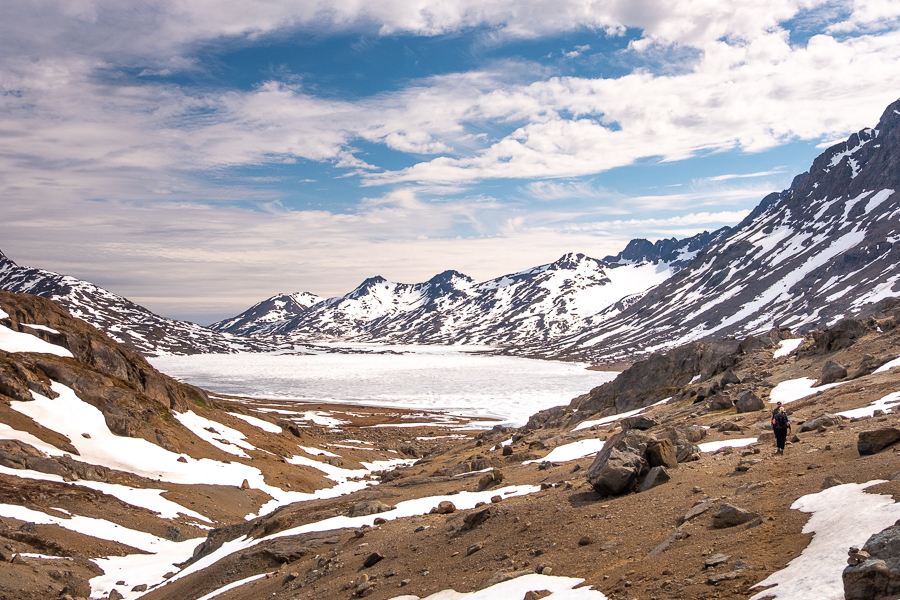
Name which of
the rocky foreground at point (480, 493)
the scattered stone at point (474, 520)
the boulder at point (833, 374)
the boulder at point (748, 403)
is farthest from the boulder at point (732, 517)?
the boulder at point (833, 374)

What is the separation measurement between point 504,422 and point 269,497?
6576 centimetres

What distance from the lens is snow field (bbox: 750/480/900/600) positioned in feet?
28.7

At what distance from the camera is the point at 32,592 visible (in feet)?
70.0

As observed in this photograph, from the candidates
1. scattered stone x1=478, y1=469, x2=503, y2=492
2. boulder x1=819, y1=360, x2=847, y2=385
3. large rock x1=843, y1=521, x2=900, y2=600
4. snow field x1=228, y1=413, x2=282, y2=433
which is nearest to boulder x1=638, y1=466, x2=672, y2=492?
large rock x1=843, y1=521, x2=900, y2=600

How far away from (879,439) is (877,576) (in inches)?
350

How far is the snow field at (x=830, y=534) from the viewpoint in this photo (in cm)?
875

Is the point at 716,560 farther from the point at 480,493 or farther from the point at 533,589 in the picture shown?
the point at 480,493

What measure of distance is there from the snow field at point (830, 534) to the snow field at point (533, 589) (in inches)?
130

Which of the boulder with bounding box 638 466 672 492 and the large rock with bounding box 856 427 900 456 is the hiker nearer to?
the large rock with bounding box 856 427 900 456

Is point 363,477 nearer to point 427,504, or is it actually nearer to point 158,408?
point 158,408

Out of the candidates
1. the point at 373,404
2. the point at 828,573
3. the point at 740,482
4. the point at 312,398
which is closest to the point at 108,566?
the point at 740,482

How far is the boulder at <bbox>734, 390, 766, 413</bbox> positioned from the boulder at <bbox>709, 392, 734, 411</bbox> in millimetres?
2959

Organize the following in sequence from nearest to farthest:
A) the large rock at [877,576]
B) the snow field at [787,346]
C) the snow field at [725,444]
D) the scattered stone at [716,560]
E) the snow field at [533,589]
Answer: the large rock at [877,576] → the scattered stone at [716,560] → the snow field at [533,589] → the snow field at [725,444] → the snow field at [787,346]

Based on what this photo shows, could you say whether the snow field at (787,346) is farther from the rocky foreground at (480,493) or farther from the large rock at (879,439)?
the large rock at (879,439)
